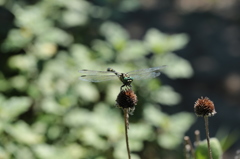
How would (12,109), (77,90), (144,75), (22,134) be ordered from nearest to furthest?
1. (144,75)
2. (12,109)
3. (22,134)
4. (77,90)

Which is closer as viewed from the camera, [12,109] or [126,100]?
[126,100]

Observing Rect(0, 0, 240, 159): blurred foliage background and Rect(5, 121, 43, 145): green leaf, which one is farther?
Rect(0, 0, 240, 159): blurred foliage background

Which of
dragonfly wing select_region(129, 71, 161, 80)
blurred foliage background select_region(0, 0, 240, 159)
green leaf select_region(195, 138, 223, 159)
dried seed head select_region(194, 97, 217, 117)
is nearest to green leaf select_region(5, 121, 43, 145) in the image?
blurred foliage background select_region(0, 0, 240, 159)

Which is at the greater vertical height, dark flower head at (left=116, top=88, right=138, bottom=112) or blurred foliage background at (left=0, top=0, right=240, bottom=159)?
blurred foliage background at (left=0, top=0, right=240, bottom=159)

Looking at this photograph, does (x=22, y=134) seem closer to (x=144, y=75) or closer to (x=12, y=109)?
(x=12, y=109)

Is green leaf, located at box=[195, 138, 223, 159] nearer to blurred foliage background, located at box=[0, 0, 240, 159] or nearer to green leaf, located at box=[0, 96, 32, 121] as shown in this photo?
blurred foliage background, located at box=[0, 0, 240, 159]

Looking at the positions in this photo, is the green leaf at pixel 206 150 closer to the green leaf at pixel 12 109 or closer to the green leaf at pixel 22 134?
the green leaf at pixel 12 109

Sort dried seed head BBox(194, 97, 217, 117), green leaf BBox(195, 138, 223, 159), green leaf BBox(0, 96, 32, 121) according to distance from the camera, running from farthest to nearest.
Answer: green leaf BBox(0, 96, 32, 121) < green leaf BBox(195, 138, 223, 159) < dried seed head BBox(194, 97, 217, 117)

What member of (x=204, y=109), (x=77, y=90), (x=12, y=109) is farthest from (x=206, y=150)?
(x=77, y=90)

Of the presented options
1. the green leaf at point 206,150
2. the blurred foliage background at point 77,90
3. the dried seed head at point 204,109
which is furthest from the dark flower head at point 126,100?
the blurred foliage background at point 77,90

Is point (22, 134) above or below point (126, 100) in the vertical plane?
above

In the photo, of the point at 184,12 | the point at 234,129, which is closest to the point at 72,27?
the point at 234,129

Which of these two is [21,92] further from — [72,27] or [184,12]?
[184,12]
